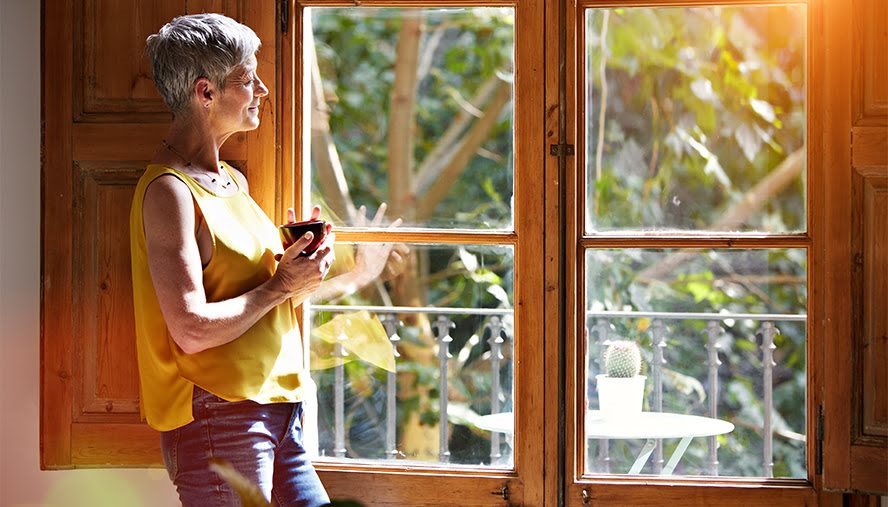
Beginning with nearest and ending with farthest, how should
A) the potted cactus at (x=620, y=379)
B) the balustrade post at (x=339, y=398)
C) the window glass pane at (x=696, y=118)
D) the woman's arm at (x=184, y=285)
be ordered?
the woman's arm at (x=184, y=285)
the window glass pane at (x=696, y=118)
the balustrade post at (x=339, y=398)
the potted cactus at (x=620, y=379)

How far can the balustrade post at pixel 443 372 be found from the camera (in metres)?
2.59

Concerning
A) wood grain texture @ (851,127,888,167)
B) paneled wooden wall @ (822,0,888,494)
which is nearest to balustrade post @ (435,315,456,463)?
paneled wooden wall @ (822,0,888,494)

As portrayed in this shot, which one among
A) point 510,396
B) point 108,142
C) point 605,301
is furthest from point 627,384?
point 108,142

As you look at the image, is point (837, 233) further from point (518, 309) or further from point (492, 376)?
point (492, 376)

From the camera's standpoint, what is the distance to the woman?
1.91 m

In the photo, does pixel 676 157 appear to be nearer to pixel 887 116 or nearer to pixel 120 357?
pixel 887 116

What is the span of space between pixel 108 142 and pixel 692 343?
2101 millimetres

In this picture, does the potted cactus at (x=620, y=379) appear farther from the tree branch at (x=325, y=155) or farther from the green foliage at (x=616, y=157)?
the tree branch at (x=325, y=155)

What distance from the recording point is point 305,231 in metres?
2.02

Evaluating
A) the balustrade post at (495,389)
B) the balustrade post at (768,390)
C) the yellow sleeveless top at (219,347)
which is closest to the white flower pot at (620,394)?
the balustrade post at (495,389)

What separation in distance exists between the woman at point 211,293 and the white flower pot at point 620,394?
2.94 ft

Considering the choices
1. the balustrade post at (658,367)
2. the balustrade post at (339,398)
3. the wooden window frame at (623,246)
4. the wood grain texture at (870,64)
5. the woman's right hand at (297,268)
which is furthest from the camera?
the balustrade post at (658,367)

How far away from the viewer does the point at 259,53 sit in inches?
92.2

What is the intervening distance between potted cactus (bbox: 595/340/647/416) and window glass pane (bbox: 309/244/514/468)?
29 cm
